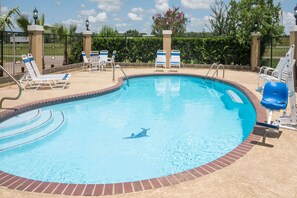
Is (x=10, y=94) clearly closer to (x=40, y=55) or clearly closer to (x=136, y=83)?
A: (x=40, y=55)

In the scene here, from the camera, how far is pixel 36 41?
44.1 feet

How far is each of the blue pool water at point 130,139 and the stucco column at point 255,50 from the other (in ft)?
23.3

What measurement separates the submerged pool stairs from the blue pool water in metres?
0.06

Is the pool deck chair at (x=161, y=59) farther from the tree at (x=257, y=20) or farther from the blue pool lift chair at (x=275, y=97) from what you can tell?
the blue pool lift chair at (x=275, y=97)

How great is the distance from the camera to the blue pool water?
5055 millimetres

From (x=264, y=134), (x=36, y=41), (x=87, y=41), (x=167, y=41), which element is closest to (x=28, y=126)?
(x=264, y=134)

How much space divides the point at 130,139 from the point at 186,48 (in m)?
14.3

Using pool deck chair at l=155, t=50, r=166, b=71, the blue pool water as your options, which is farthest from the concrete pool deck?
pool deck chair at l=155, t=50, r=166, b=71

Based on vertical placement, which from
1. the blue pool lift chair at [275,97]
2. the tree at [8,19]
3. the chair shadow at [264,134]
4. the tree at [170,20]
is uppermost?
the tree at [170,20]

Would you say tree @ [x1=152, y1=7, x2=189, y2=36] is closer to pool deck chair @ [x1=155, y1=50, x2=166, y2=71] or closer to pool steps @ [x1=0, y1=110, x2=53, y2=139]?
pool deck chair @ [x1=155, y1=50, x2=166, y2=71]

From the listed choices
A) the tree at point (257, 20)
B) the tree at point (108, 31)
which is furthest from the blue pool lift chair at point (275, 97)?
the tree at point (108, 31)

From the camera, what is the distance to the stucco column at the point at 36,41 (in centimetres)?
1339

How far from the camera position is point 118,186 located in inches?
142

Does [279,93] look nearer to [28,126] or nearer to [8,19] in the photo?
[28,126]
